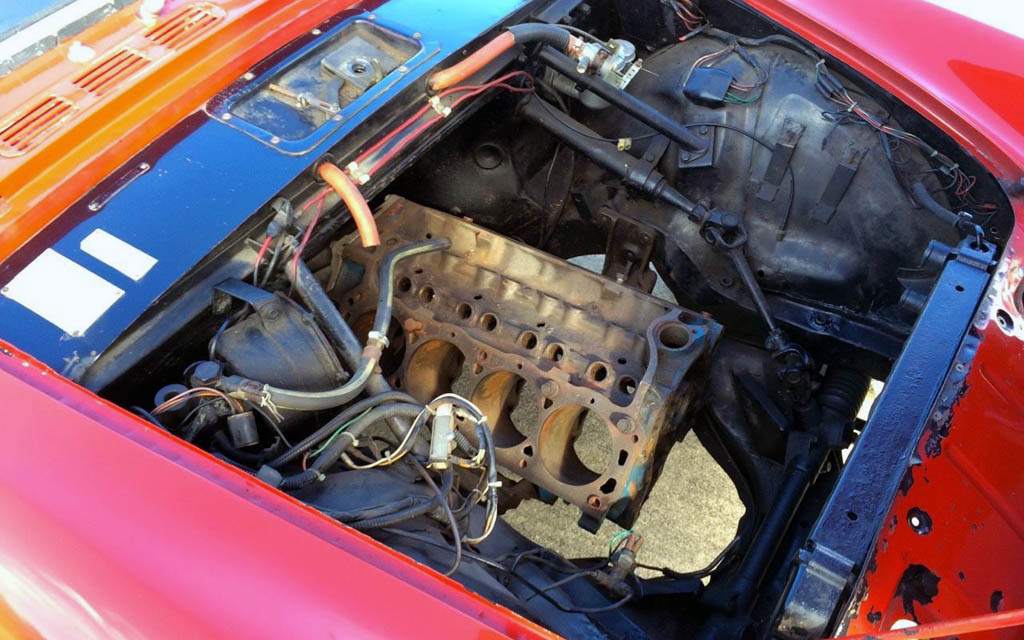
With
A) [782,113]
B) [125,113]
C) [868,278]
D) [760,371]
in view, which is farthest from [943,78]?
[125,113]

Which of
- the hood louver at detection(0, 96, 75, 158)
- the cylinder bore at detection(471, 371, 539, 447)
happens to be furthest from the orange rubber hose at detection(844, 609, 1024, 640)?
the hood louver at detection(0, 96, 75, 158)

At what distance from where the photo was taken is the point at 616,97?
2184 mm

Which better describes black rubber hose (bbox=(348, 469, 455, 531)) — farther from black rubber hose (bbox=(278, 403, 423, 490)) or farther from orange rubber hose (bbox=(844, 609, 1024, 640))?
orange rubber hose (bbox=(844, 609, 1024, 640))

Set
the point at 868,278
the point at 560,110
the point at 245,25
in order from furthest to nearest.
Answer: the point at 560,110, the point at 868,278, the point at 245,25

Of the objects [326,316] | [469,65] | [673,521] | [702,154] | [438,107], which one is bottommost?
[673,521]

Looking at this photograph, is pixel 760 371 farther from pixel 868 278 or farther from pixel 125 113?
pixel 125 113

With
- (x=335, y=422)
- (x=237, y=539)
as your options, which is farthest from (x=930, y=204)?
(x=237, y=539)

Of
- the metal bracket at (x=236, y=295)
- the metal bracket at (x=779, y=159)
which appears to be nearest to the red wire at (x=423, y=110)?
the metal bracket at (x=236, y=295)

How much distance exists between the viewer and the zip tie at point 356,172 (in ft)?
5.92

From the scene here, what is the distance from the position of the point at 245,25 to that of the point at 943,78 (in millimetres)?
1760

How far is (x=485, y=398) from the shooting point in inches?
86.4

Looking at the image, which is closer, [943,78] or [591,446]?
[943,78]

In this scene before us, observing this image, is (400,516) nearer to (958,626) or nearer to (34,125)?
(958,626)

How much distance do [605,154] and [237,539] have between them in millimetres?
1464
